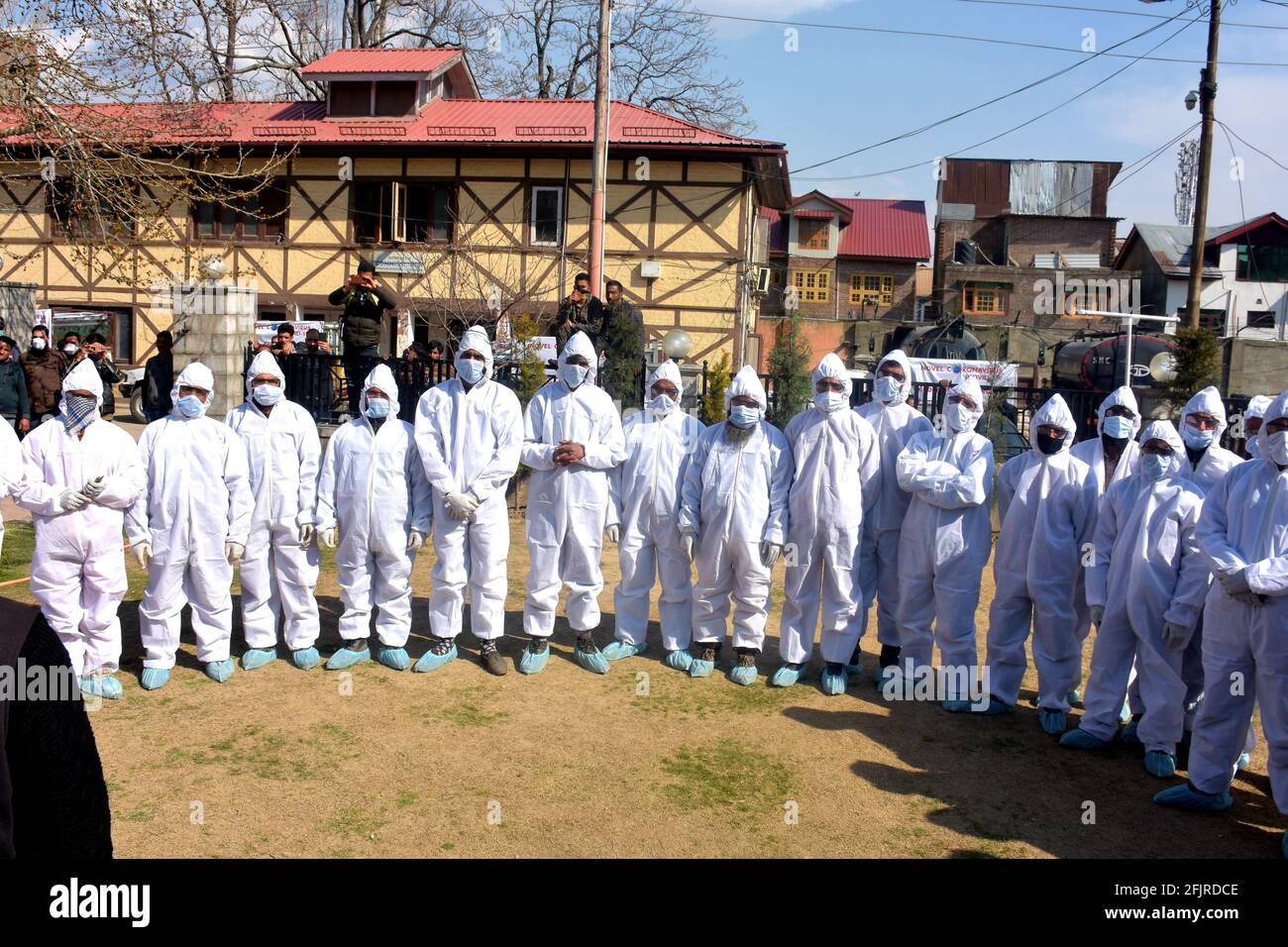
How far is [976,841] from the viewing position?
4887 millimetres

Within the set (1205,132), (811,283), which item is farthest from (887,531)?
(811,283)

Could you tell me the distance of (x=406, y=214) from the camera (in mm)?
22844

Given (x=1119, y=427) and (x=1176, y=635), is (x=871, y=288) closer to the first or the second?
(x=1119, y=427)

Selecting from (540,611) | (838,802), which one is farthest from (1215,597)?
(540,611)

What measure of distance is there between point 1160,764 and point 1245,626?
1.05 metres

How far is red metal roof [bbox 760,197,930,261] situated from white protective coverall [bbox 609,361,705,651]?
37.4 m

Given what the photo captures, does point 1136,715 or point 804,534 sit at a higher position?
point 804,534

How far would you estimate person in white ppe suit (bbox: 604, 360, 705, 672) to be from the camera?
7281 mm

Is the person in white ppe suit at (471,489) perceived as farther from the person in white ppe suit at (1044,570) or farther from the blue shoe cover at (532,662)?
the person in white ppe suit at (1044,570)

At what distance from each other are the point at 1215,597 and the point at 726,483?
2961 mm

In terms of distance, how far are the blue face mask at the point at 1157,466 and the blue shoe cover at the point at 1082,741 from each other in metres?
1.49

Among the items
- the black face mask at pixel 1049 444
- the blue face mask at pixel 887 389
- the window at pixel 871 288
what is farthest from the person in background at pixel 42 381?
the window at pixel 871 288

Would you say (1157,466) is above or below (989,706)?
above

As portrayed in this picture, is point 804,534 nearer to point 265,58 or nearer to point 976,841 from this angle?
point 976,841
